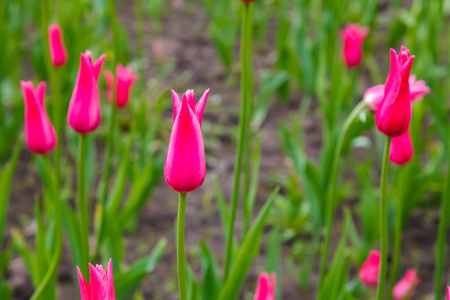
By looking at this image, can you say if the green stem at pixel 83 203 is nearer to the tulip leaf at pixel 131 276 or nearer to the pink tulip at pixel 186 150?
the tulip leaf at pixel 131 276

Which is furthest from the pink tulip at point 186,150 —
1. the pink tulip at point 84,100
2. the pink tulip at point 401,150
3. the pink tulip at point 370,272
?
the pink tulip at point 370,272

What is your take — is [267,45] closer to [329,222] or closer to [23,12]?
[23,12]

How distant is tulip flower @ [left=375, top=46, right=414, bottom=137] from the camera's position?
0.85m

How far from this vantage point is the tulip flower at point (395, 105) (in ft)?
2.78

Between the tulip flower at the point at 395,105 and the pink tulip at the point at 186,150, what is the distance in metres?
0.27

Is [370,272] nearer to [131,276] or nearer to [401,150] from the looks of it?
[401,150]

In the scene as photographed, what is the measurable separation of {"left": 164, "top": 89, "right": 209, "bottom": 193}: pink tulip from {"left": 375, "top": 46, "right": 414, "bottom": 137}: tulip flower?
275 mm

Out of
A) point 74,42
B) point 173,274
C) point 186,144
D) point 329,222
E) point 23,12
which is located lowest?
point 173,274

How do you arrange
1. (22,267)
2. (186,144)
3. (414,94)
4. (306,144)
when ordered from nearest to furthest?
(186,144) < (414,94) < (22,267) < (306,144)

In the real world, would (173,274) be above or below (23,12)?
below

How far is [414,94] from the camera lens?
3.47 ft

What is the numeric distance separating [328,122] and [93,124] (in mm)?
1036

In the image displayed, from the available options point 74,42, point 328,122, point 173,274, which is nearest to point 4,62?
point 74,42

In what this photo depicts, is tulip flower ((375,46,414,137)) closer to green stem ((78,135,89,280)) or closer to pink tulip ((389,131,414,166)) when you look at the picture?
pink tulip ((389,131,414,166))
